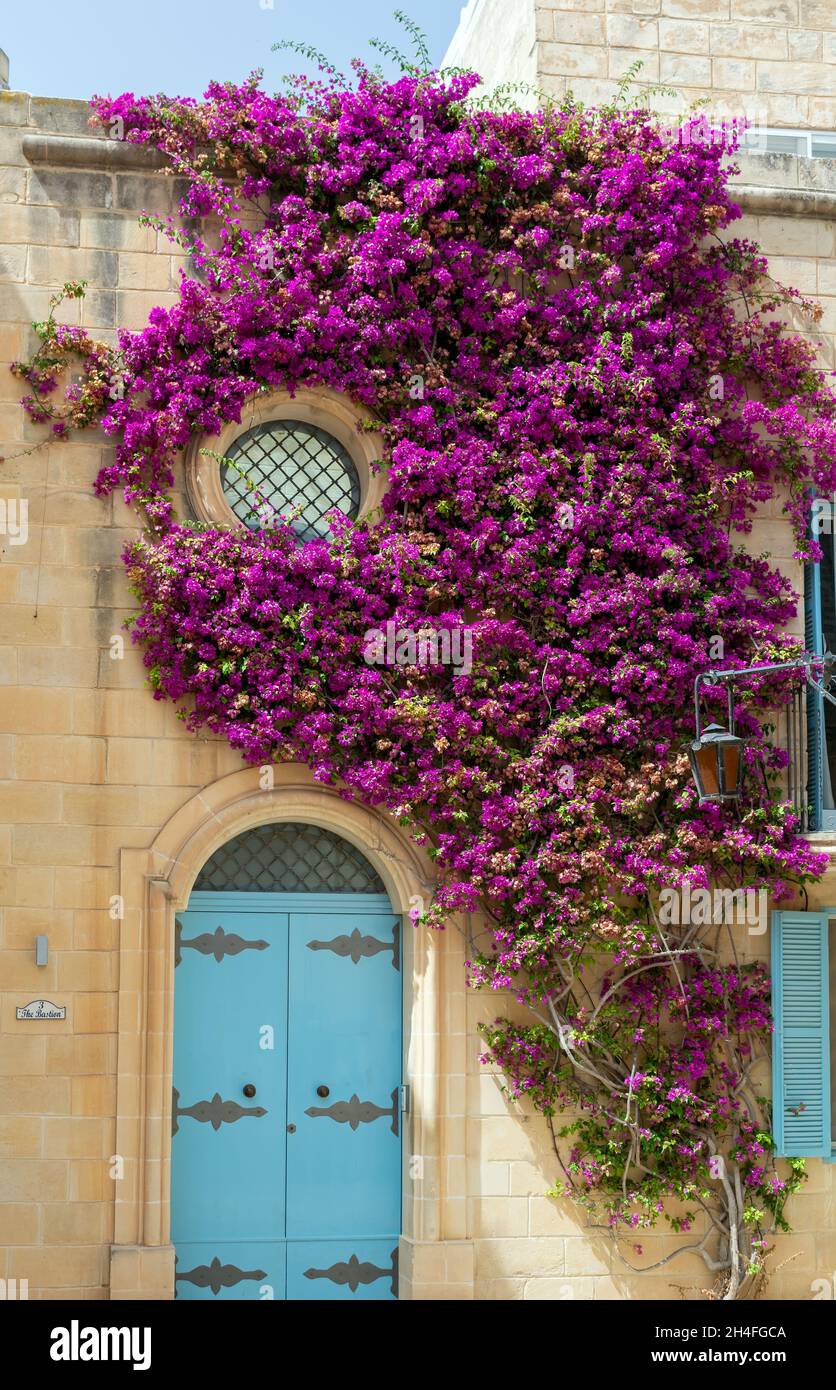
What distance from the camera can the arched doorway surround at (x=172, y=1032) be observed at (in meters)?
9.02

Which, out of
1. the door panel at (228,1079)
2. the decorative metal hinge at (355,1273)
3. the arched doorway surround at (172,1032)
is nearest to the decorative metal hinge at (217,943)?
the door panel at (228,1079)

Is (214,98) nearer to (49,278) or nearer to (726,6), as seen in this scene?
(49,278)

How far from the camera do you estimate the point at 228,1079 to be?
945cm

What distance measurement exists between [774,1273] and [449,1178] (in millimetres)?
2072

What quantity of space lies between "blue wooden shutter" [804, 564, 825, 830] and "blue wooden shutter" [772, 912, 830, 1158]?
66 cm

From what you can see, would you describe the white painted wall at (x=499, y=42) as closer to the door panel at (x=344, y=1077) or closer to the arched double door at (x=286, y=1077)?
the arched double door at (x=286, y=1077)

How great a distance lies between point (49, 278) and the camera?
9695 mm

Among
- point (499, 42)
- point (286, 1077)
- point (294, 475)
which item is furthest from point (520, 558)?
point (499, 42)

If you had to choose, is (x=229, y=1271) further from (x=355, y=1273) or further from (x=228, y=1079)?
(x=228, y=1079)

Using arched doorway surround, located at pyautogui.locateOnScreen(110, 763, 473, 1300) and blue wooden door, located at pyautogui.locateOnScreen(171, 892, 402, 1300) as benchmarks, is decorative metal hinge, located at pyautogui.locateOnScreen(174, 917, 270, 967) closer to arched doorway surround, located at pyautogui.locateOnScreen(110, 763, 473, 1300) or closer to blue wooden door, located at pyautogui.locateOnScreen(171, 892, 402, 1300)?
blue wooden door, located at pyautogui.locateOnScreen(171, 892, 402, 1300)

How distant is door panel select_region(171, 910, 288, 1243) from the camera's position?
9375 millimetres

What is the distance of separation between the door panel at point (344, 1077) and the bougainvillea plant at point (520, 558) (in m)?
0.61

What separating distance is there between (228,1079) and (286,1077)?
335mm
